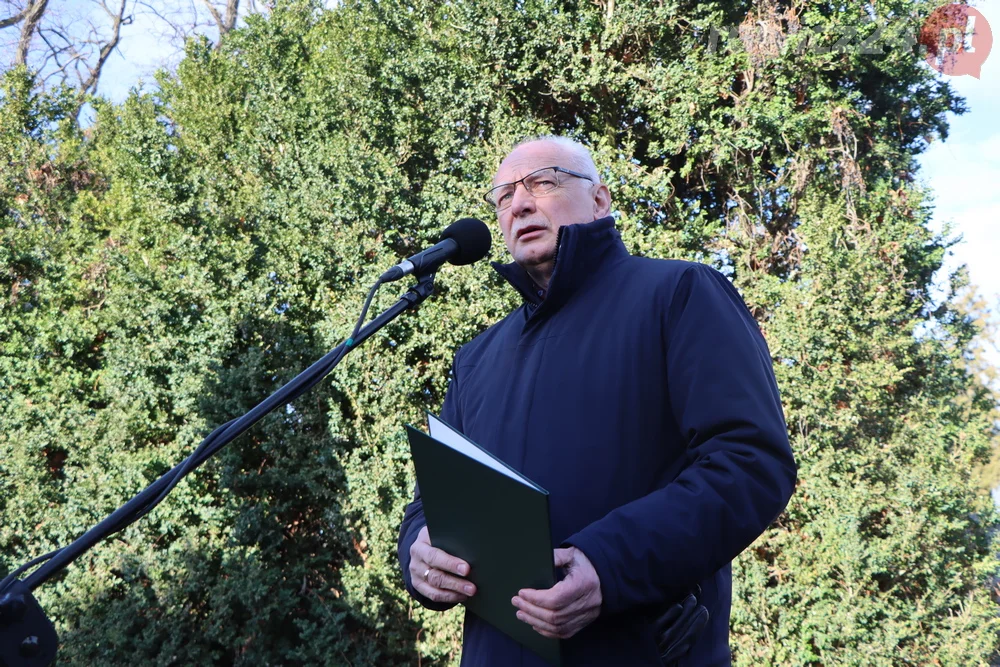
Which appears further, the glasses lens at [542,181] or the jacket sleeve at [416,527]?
the glasses lens at [542,181]

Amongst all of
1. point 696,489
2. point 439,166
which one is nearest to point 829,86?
point 439,166

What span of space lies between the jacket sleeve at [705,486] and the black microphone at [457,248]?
0.71 meters

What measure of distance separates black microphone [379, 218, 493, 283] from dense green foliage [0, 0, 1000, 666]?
4.37 metres

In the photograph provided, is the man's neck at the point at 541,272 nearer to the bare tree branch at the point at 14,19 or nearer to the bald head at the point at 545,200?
the bald head at the point at 545,200

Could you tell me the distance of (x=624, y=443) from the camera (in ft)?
5.52

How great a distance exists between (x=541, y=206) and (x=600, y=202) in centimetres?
24

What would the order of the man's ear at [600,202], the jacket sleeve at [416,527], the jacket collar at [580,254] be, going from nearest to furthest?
the jacket sleeve at [416,527]
the jacket collar at [580,254]
the man's ear at [600,202]

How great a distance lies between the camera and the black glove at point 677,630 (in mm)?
1521

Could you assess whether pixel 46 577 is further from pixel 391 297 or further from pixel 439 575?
pixel 391 297

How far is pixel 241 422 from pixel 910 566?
6.59 meters

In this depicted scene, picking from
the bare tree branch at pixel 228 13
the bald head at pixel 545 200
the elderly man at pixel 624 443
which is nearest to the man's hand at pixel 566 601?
the elderly man at pixel 624 443

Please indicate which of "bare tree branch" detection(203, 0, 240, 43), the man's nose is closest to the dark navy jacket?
the man's nose

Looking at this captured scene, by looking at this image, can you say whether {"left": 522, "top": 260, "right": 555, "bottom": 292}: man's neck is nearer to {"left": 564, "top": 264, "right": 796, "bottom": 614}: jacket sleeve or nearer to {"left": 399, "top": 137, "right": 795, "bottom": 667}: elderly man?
{"left": 399, "top": 137, "right": 795, "bottom": 667}: elderly man

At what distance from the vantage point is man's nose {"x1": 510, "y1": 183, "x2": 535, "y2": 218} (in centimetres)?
222
